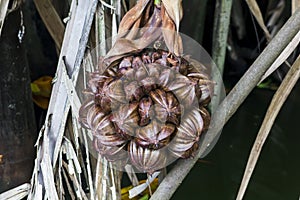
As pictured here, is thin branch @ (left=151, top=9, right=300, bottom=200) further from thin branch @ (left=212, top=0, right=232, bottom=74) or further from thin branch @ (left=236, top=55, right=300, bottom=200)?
thin branch @ (left=212, top=0, right=232, bottom=74)

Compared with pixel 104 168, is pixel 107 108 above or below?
above

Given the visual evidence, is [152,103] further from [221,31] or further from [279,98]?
[221,31]

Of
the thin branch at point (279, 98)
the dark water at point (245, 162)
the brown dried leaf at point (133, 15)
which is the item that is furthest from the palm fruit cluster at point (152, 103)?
the dark water at point (245, 162)

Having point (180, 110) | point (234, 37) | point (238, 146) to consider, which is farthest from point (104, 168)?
point (234, 37)

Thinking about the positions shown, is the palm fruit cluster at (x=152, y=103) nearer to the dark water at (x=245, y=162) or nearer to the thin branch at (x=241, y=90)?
Result: the thin branch at (x=241, y=90)

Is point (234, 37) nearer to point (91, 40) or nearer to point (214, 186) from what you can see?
point (214, 186)
